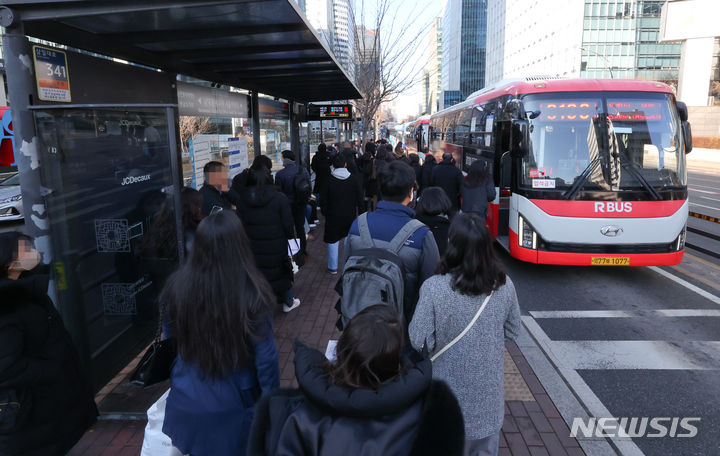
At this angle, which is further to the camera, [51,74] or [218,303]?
[51,74]

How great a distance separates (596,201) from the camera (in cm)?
712

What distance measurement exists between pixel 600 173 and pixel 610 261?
4.17 feet

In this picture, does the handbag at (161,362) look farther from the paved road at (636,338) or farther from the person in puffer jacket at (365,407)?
the paved road at (636,338)

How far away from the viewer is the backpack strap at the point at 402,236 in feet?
10.5

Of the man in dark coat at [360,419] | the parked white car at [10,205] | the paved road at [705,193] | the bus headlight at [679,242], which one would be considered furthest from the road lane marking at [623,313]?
the parked white car at [10,205]

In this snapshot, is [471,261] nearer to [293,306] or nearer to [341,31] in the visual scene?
[293,306]

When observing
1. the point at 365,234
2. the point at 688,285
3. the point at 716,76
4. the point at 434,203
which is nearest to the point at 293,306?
the point at 434,203

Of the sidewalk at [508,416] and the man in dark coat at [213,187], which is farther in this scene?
the man in dark coat at [213,187]

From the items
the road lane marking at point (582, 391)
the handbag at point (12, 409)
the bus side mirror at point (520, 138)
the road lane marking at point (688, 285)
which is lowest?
the road lane marking at point (688, 285)

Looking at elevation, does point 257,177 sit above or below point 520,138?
below

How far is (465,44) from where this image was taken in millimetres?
121000

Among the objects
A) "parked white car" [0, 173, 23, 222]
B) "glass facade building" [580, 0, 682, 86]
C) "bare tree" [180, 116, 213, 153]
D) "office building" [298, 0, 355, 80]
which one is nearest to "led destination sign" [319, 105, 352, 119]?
"office building" [298, 0, 355, 80]

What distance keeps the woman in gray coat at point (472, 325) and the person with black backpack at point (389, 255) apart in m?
0.30

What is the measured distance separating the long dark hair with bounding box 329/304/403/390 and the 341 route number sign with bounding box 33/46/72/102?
337 centimetres
